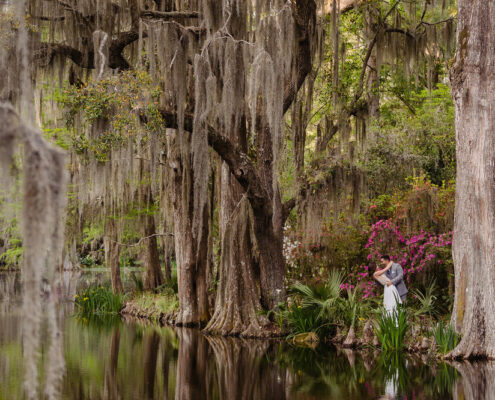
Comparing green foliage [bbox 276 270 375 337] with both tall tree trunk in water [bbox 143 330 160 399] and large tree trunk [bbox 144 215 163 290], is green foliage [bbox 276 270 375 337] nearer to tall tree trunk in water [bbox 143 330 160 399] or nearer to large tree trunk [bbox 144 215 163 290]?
tall tree trunk in water [bbox 143 330 160 399]

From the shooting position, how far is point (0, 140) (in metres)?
3.41

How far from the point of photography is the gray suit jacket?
36.3ft

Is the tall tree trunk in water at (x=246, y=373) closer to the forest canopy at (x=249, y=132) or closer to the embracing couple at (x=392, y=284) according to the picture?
the forest canopy at (x=249, y=132)

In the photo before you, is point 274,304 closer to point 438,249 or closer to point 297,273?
point 297,273

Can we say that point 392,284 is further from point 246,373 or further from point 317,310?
point 246,373

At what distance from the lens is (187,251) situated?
15.2 metres

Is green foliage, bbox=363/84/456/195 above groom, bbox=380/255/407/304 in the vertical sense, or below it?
above

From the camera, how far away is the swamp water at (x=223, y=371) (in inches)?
274

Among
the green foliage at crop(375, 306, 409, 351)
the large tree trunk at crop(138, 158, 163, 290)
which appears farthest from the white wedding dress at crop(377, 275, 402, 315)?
the large tree trunk at crop(138, 158, 163, 290)

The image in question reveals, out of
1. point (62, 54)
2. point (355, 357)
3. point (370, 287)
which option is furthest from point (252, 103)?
point (370, 287)

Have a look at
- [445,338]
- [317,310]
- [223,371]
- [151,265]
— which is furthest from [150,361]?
[151,265]

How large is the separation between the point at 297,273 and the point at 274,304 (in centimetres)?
253

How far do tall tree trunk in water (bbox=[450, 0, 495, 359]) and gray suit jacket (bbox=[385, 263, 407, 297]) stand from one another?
1.50 metres

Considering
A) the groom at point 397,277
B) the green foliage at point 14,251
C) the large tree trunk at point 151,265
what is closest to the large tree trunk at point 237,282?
the groom at point 397,277
